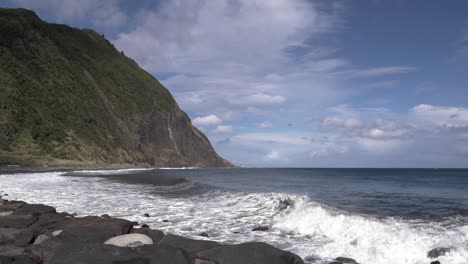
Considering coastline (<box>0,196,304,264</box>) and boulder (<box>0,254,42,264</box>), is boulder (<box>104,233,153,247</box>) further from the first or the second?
boulder (<box>0,254,42,264</box>)

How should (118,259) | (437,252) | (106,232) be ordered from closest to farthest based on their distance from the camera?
(118,259) < (106,232) < (437,252)

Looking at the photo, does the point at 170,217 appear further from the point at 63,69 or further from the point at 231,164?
the point at 231,164

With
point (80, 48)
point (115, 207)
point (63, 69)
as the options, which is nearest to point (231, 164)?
point (80, 48)

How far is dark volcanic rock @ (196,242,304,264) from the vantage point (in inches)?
314

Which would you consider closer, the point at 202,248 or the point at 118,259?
the point at 118,259

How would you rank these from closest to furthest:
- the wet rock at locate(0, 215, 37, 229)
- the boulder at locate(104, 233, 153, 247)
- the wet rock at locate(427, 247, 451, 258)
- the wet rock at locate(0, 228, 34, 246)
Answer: the wet rock at locate(0, 228, 34, 246) → the boulder at locate(104, 233, 153, 247) → the wet rock at locate(427, 247, 451, 258) → the wet rock at locate(0, 215, 37, 229)

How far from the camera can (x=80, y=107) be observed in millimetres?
100062

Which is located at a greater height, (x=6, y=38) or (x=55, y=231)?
(x=6, y=38)

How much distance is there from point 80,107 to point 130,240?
97996mm

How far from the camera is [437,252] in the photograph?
10.7 metres

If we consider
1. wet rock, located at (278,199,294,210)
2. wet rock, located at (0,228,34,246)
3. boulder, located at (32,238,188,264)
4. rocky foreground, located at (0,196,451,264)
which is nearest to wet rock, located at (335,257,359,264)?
rocky foreground, located at (0,196,451,264)

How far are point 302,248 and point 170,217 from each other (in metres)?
7.49

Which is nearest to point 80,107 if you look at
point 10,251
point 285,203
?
point 285,203

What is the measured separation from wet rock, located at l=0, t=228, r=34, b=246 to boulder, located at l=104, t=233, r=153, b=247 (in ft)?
6.31
